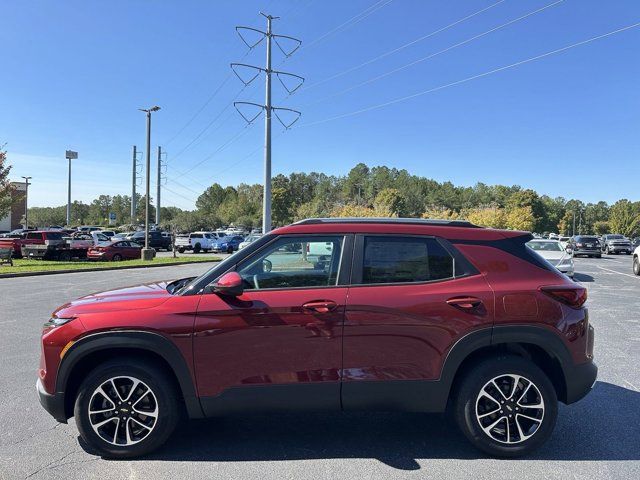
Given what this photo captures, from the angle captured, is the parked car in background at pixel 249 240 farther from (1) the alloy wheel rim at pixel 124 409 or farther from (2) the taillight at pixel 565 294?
(2) the taillight at pixel 565 294

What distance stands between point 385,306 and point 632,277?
63.2ft

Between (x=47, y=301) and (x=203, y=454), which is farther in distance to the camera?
(x=47, y=301)

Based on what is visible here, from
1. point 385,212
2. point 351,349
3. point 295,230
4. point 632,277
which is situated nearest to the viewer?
point 351,349

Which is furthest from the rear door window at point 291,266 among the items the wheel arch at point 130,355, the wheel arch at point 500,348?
the wheel arch at point 500,348

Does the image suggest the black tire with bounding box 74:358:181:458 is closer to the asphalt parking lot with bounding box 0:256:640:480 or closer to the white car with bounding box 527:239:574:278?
the asphalt parking lot with bounding box 0:256:640:480

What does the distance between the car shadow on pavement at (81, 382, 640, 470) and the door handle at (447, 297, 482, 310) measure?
1.17 metres

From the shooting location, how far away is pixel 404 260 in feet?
12.3

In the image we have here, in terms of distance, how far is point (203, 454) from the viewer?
3682 millimetres

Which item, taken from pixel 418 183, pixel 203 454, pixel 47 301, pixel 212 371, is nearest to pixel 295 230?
pixel 212 371

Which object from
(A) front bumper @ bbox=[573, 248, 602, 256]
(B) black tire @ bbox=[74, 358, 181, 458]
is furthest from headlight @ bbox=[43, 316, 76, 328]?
(A) front bumper @ bbox=[573, 248, 602, 256]

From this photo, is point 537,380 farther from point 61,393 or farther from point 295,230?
point 61,393

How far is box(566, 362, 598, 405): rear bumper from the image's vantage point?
3680 mm

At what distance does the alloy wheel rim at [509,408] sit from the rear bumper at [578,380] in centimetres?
27

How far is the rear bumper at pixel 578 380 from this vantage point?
12.1 ft
